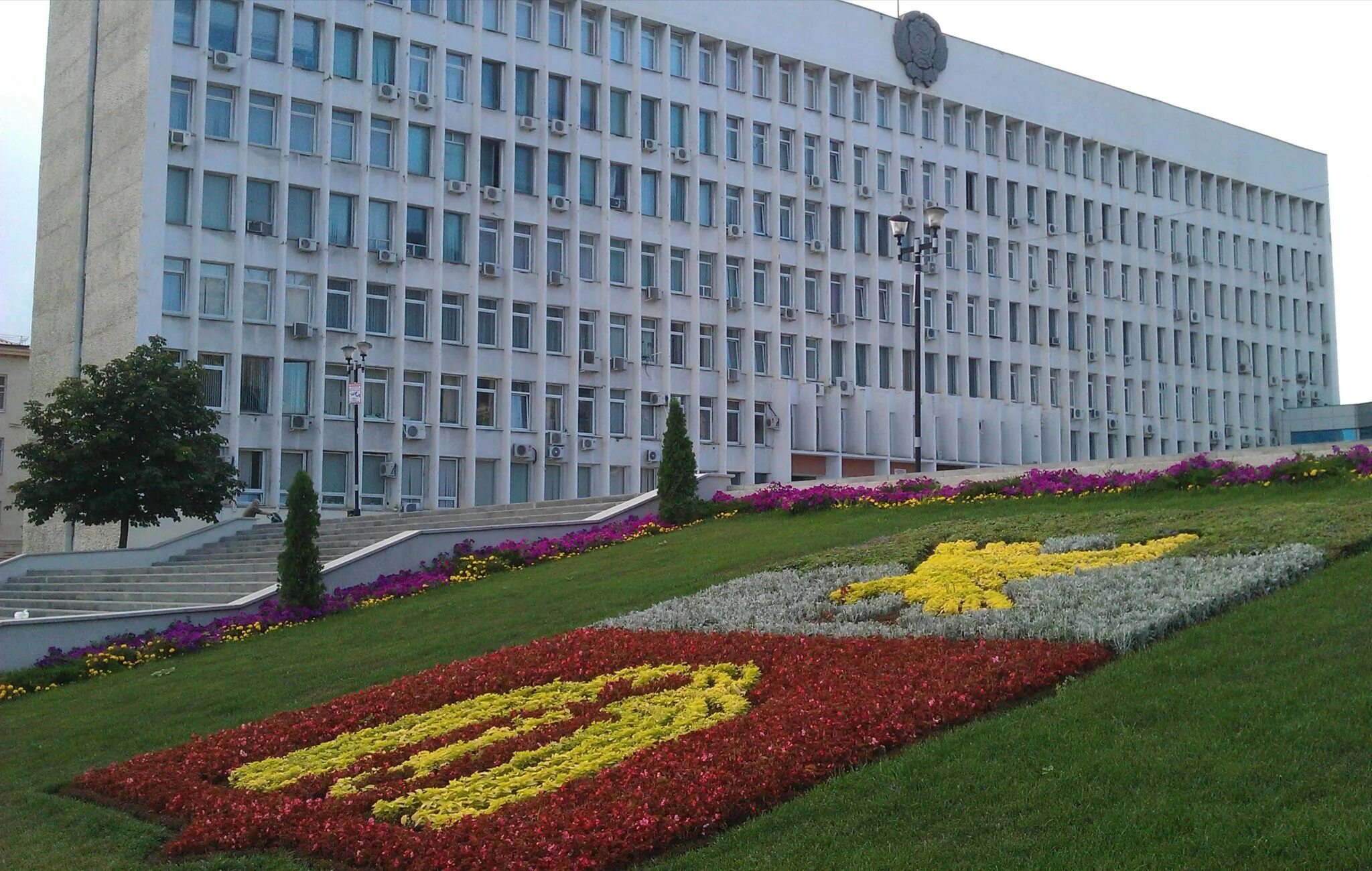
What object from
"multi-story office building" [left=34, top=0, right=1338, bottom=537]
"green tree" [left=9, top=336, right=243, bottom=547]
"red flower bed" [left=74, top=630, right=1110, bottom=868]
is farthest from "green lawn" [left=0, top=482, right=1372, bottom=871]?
"multi-story office building" [left=34, top=0, right=1338, bottom=537]

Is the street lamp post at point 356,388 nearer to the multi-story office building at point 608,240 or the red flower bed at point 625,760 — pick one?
the multi-story office building at point 608,240

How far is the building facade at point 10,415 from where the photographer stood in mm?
59812

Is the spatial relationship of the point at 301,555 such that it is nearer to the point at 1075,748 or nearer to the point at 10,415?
the point at 1075,748

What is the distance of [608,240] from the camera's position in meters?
46.8

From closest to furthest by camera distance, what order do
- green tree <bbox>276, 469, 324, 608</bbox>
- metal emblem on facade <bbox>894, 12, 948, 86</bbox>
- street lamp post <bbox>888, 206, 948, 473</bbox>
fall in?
green tree <bbox>276, 469, 324, 608</bbox>, street lamp post <bbox>888, 206, 948, 473</bbox>, metal emblem on facade <bbox>894, 12, 948, 86</bbox>

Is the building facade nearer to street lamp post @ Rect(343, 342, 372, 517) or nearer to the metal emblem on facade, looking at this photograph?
street lamp post @ Rect(343, 342, 372, 517)

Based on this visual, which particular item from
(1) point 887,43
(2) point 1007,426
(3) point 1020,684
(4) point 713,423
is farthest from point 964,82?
(3) point 1020,684

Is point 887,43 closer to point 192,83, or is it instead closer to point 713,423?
point 713,423

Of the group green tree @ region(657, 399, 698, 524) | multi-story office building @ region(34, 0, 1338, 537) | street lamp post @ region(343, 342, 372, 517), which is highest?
multi-story office building @ region(34, 0, 1338, 537)

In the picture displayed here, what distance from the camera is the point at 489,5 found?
45094 mm

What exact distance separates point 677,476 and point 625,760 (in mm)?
15408

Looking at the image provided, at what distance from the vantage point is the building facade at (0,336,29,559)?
59812 millimetres

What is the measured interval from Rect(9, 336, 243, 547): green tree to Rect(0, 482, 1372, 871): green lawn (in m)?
13.4

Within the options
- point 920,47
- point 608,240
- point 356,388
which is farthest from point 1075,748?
point 920,47
